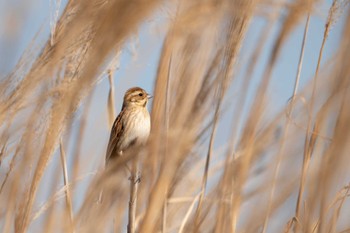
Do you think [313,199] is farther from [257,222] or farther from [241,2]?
[241,2]

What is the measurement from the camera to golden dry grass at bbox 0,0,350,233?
1.18m

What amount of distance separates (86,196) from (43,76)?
0.28m

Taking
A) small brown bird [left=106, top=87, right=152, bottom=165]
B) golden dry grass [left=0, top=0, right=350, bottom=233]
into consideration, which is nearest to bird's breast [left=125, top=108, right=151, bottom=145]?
small brown bird [left=106, top=87, right=152, bottom=165]

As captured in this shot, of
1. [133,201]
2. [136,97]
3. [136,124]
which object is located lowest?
[133,201]

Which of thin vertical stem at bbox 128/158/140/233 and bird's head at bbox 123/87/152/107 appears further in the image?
bird's head at bbox 123/87/152/107

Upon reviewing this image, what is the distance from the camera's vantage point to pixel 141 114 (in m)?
3.84

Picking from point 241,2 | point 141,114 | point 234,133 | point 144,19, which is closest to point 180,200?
point 234,133

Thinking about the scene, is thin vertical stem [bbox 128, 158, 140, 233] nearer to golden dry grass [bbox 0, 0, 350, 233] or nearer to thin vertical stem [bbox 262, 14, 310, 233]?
golden dry grass [bbox 0, 0, 350, 233]

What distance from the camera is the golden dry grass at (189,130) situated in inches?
46.6

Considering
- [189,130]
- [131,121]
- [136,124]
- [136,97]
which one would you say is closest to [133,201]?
[189,130]

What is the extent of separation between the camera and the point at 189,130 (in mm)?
1372

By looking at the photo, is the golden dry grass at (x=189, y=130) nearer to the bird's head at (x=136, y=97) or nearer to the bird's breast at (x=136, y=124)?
the bird's breast at (x=136, y=124)

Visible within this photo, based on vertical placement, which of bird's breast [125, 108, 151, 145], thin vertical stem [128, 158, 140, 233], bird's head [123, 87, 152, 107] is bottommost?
thin vertical stem [128, 158, 140, 233]

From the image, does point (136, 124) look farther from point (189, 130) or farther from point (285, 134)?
point (189, 130)
